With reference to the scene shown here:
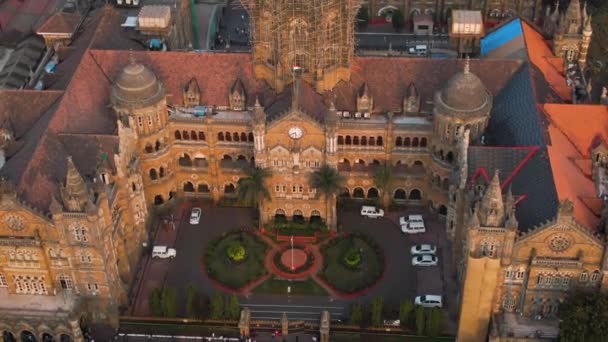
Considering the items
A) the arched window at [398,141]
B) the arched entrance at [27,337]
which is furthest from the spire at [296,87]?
the arched entrance at [27,337]

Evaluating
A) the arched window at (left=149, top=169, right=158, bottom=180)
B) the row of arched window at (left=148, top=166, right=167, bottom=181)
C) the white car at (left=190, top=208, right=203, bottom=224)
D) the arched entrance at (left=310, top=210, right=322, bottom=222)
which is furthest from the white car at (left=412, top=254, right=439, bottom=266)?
the arched window at (left=149, top=169, right=158, bottom=180)

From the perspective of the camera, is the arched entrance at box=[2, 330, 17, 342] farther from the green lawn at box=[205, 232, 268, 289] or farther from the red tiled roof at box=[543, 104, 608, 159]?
the red tiled roof at box=[543, 104, 608, 159]

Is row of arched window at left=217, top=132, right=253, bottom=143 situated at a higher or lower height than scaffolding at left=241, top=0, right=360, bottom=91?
lower

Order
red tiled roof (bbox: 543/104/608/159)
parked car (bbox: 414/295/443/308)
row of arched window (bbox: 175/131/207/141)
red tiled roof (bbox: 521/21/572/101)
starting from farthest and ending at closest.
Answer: red tiled roof (bbox: 521/21/572/101) < row of arched window (bbox: 175/131/207/141) < parked car (bbox: 414/295/443/308) < red tiled roof (bbox: 543/104/608/159)

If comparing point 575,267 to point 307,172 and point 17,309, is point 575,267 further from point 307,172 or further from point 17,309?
point 17,309

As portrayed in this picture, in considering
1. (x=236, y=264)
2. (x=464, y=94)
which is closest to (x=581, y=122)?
(x=464, y=94)

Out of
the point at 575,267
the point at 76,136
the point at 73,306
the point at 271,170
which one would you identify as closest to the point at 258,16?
the point at 271,170

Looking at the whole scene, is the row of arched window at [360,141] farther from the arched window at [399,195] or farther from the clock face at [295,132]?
the arched window at [399,195]

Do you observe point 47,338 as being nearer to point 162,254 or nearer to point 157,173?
point 162,254

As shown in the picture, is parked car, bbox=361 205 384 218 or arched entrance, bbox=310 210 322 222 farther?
parked car, bbox=361 205 384 218
